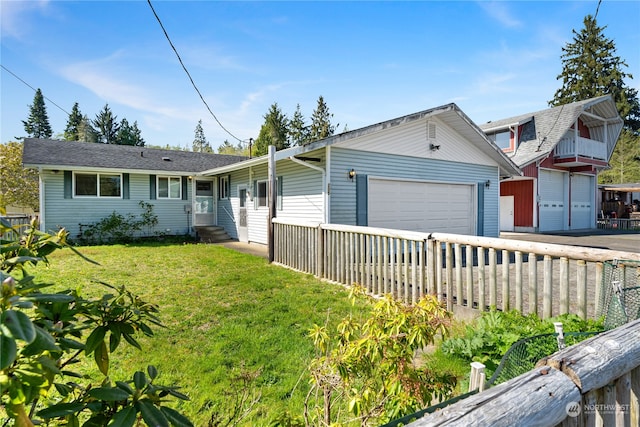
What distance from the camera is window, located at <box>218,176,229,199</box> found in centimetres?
1442

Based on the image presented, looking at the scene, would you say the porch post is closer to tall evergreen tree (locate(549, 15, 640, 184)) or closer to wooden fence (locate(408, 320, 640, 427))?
wooden fence (locate(408, 320, 640, 427))

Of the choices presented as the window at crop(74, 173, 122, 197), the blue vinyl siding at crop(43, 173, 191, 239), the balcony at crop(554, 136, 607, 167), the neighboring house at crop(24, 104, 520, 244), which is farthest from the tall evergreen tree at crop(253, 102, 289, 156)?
the balcony at crop(554, 136, 607, 167)

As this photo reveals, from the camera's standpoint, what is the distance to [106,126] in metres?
49.3

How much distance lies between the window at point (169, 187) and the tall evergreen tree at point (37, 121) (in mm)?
52746

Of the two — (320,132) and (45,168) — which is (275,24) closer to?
(45,168)

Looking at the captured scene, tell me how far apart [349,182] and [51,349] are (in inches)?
325

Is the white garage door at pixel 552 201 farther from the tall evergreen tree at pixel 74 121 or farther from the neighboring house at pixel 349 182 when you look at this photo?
the tall evergreen tree at pixel 74 121

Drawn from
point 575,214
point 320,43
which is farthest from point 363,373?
point 575,214

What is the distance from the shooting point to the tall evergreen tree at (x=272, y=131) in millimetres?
36406

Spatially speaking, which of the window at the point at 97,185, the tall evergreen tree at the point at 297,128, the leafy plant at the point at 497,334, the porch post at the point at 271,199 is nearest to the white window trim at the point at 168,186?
the window at the point at 97,185

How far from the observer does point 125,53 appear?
8.49 metres

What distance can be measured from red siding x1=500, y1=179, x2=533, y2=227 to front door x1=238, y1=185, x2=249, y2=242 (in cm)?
1383

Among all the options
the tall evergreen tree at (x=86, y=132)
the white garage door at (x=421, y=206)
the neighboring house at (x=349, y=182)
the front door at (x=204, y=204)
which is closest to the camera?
the neighboring house at (x=349, y=182)

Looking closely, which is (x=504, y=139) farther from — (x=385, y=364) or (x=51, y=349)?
(x=51, y=349)
